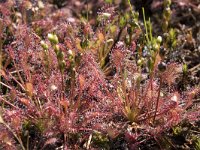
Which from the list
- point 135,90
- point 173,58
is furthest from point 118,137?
point 173,58

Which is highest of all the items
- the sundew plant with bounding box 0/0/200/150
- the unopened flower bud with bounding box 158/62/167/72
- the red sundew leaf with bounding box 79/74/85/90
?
the unopened flower bud with bounding box 158/62/167/72

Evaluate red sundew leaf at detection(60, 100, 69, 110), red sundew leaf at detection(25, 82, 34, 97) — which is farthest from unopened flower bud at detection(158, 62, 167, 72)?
red sundew leaf at detection(25, 82, 34, 97)

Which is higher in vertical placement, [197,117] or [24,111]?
[24,111]

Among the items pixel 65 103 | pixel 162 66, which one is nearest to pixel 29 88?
pixel 65 103

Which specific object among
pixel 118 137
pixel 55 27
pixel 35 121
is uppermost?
pixel 55 27

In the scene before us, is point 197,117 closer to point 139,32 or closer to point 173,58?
point 173,58

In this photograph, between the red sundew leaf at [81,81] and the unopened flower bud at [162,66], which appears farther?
the red sundew leaf at [81,81]

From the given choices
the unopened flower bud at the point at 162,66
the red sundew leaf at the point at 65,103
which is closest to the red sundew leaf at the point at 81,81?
the red sundew leaf at the point at 65,103

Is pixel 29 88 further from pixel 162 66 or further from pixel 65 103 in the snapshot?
pixel 162 66

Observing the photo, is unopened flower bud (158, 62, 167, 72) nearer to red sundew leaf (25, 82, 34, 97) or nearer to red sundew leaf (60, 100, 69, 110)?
red sundew leaf (60, 100, 69, 110)

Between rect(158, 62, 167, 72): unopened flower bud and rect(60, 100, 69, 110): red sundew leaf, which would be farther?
rect(60, 100, 69, 110): red sundew leaf

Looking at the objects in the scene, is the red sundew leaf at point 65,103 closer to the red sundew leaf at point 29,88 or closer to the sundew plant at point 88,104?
→ the sundew plant at point 88,104
